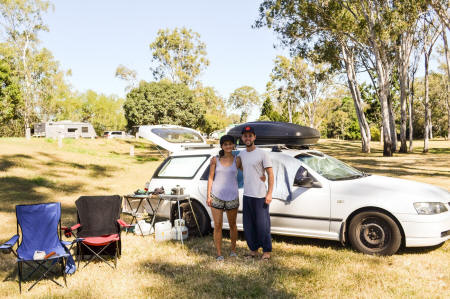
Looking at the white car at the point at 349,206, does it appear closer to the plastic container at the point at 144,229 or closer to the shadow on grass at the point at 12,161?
the plastic container at the point at 144,229

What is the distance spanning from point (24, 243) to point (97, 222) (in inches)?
38.7

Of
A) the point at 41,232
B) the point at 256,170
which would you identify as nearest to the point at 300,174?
the point at 256,170

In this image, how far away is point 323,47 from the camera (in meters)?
26.6

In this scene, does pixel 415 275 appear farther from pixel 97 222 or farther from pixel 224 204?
pixel 97 222

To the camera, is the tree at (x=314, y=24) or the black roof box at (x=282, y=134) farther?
the tree at (x=314, y=24)

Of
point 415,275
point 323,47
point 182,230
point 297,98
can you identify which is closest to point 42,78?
point 297,98

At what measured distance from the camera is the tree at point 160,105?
133 feet

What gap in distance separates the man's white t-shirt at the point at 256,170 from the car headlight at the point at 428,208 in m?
2.10

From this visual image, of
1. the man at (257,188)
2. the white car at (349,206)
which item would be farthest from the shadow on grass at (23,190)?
the man at (257,188)

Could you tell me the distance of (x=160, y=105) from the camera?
40781 mm

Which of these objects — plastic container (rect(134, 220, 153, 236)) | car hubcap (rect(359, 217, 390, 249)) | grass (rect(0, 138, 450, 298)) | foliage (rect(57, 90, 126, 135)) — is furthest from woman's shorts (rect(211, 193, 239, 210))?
foliage (rect(57, 90, 126, 135))

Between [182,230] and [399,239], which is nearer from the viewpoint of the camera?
[399,239]

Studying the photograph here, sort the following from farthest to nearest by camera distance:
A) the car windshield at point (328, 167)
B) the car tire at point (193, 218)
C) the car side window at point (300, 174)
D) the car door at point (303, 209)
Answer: the car tire at point (193, 218) → the car windshield at point (328, 167) → the car side window at point (300, 174) → the car door at point (303, 209)

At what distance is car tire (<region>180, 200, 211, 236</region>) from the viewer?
21.9 ft
